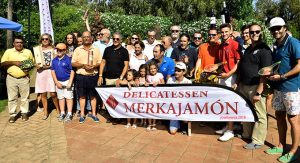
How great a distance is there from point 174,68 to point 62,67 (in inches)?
92.2

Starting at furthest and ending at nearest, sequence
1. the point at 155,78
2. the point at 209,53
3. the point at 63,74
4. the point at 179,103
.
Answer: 1. the point at 63,74
2. the point at 209,53
3. the point at 155,78
4. the point at 179,103

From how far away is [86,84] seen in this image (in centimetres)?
636

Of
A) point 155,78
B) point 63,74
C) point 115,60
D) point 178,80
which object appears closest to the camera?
point 178,80

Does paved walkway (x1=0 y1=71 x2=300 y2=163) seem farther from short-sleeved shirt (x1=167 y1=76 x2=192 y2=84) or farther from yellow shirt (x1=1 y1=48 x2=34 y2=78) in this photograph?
yellow shirt (x1=1 y1=48 x2=34 y2=78)

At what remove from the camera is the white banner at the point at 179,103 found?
514 cm

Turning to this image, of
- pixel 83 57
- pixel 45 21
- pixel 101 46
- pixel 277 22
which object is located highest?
pixel 45 21

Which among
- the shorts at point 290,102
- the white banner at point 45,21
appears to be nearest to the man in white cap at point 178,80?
the shorts at point 290,102

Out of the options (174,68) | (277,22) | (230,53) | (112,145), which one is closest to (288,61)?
(277,22)

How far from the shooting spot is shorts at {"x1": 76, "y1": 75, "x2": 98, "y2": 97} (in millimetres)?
6352

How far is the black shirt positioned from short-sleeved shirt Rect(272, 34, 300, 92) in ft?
0.95

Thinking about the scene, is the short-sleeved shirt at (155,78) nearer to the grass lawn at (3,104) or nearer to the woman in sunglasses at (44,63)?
the woman in sunglasses at (44,63)

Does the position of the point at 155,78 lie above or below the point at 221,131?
above

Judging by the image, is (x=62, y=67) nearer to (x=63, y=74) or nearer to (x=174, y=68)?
(x=63, y=74)

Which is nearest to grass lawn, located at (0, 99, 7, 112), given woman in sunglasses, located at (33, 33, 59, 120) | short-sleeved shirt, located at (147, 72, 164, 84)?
woman in sunglasses, located at (33, 33, 59, 120)
